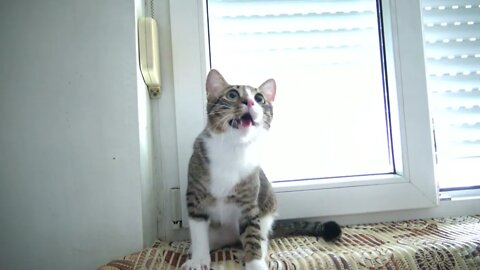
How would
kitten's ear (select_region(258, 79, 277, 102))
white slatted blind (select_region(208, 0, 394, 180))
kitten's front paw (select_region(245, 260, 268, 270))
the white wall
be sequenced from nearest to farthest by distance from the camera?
1. kitten's front paw (select_region(245, 260, 268, 270))
2. the white wall
3. kitten's ear (select_region(258, 79, 277, 102))
4. white slatted blind (select_region(208, 0, 394, 180))

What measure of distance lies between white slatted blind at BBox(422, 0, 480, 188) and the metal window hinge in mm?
995

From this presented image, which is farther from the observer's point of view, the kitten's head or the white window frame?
the white window frame

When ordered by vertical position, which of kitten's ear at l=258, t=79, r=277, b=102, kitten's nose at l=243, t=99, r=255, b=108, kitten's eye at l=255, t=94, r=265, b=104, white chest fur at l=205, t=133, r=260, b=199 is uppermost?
kitten's ear at l=258, t=79, r=277, b=102

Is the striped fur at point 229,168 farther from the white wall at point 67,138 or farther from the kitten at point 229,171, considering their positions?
the white wall at point 67,138

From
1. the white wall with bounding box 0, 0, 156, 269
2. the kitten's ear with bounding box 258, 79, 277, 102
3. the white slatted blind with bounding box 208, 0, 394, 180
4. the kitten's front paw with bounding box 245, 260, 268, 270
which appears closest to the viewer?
the kitten's front paw with bounding box 245, 260, 268, 270

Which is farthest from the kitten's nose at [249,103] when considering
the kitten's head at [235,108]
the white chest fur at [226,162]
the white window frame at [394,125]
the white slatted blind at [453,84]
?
the white slatted blind at [453,84]

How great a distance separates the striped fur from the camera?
0.73 meters

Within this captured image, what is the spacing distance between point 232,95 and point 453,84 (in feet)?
2.98

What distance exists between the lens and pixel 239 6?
1044 mm

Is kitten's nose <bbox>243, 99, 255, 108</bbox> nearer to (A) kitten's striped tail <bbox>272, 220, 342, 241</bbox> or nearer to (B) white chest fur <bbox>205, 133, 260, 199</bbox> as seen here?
(B) white chest fur <bbox>205, 133, 260, 199</bbox>

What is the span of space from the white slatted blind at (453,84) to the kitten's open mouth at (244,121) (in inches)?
31.4

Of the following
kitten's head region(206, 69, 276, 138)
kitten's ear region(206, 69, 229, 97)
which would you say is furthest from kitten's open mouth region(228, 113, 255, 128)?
kitten's ear region(206, 69, 229, 97)

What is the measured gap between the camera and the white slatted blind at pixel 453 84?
1.08 meters

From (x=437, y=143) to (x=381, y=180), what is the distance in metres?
0.29
